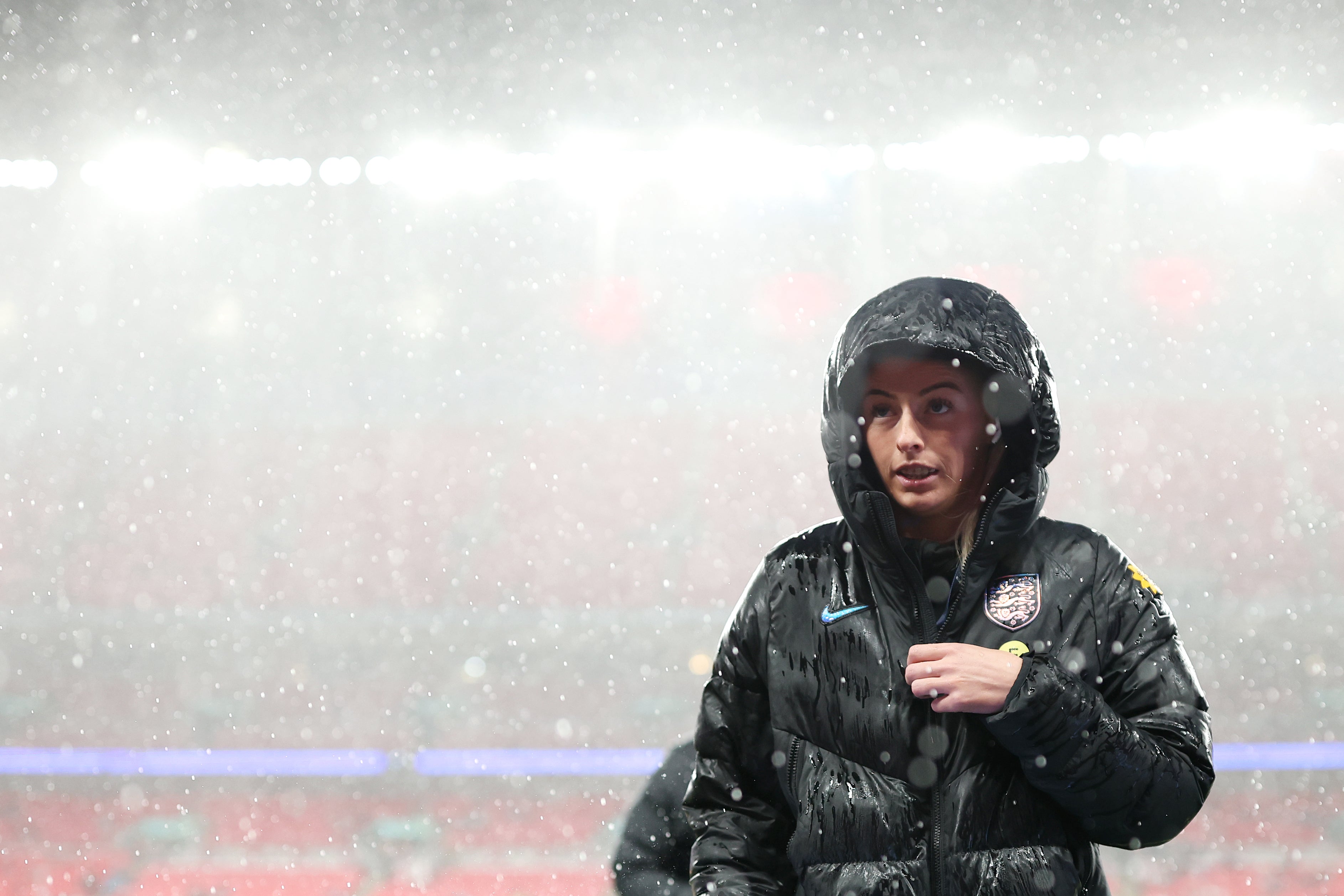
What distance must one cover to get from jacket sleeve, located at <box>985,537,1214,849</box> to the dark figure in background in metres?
0.60

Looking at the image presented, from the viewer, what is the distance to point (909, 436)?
2.25 ft

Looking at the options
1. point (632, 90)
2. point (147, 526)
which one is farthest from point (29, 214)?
point (632, 90)

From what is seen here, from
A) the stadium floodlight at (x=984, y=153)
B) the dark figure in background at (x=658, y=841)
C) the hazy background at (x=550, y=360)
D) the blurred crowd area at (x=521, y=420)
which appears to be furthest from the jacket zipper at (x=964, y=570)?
the blurred crowd area at (x=521, y=420)

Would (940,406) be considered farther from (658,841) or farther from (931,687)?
(658,841)

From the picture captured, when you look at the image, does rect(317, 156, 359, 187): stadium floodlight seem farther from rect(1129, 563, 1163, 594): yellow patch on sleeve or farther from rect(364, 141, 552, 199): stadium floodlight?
rect(1129, 563, 1163, 594): yellow patch on sleeve

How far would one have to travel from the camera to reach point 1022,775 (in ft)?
2.17

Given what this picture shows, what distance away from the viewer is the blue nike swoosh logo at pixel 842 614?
2.33 feet

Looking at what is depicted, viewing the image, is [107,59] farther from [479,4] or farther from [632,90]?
[632,90]

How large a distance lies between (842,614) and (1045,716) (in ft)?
0.52

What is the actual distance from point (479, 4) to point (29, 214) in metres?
7.76

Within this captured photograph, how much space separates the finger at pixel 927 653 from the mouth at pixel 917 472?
0.40 ft

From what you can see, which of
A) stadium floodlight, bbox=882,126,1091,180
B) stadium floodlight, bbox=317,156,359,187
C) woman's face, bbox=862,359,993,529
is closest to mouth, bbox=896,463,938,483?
woman's face, bbox=862,359,993,529

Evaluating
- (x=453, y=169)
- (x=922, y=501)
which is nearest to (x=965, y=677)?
(x=922, y=501)

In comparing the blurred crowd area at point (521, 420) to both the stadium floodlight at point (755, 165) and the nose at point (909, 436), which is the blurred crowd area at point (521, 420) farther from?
the nose at point (909, 436)
